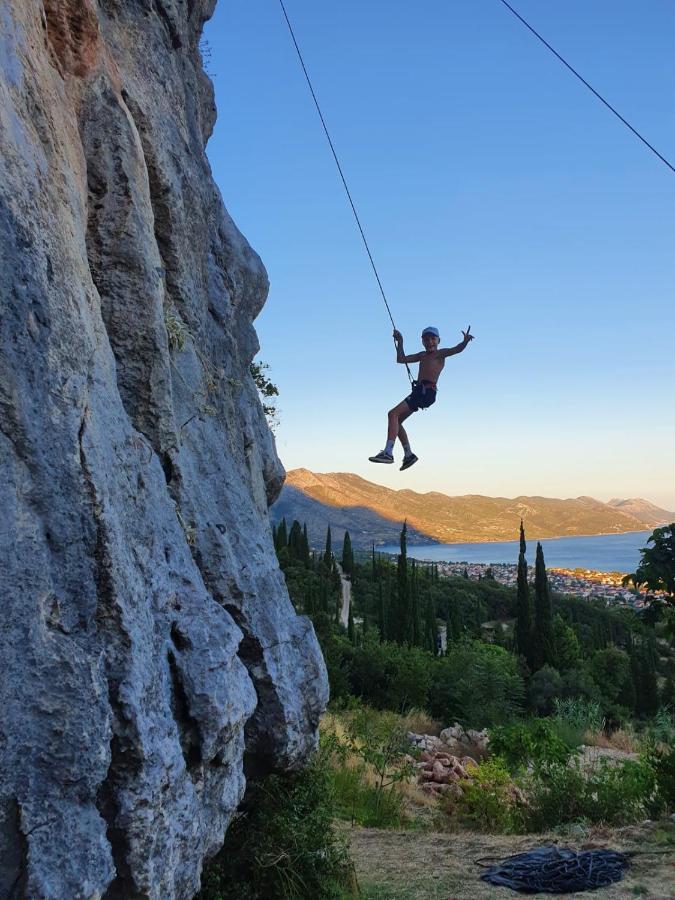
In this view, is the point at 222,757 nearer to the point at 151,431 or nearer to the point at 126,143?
the point at 151,431

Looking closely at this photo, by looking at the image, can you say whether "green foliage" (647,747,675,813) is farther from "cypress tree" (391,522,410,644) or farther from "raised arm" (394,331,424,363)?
"cypress tree" (391,522,410,644)

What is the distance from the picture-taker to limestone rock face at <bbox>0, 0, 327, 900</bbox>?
12.0 feet

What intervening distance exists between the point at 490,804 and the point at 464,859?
2484 mm

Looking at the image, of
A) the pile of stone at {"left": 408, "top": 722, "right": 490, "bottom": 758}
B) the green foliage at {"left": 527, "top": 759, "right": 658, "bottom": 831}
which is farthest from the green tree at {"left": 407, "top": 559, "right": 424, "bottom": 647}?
the green foliage at {"left": 527, "top": 759, "right": 658, "bottom": 831}

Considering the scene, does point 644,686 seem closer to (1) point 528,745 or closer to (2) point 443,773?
(1) point 528,745

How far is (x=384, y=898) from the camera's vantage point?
24.9ft

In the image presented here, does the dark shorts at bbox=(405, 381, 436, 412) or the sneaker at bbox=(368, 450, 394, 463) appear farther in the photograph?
the dark shorts at bbox=(405, 381, 436, 412)

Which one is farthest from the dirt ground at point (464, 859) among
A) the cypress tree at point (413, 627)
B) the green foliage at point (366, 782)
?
the cypress tree at point (413, 627)

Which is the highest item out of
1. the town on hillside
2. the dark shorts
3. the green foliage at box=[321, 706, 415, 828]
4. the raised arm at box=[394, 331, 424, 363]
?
the raised arm at box=[394, 331, 424, 363]

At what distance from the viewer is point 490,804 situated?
36.9 feet

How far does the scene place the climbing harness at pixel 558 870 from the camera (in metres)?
7.63

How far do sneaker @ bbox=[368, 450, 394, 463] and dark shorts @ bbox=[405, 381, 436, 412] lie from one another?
3.32 feet

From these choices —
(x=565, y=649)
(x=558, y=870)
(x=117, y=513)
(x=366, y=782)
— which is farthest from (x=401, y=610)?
(x=117, y=513)

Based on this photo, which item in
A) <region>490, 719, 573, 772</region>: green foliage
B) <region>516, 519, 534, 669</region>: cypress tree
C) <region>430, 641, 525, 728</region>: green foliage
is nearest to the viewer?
<region>490, 719, 573, 772</region>: green foliage
